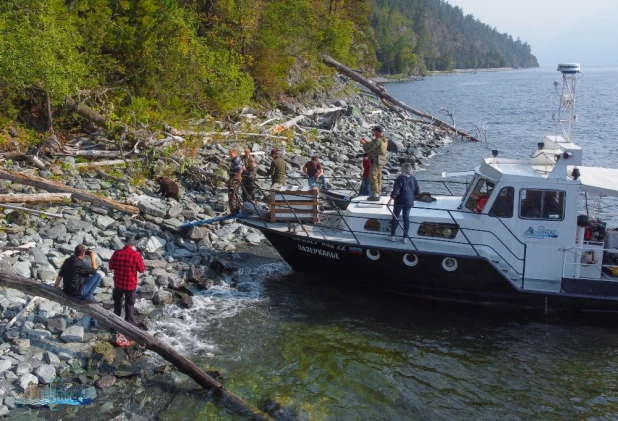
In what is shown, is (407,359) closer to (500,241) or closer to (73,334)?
(500,241)

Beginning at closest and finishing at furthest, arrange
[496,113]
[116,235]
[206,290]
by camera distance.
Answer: [206,290], [116,235], [496,113]

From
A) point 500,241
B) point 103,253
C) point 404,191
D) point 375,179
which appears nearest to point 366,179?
point 375,179

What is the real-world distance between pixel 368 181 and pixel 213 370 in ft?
23.1

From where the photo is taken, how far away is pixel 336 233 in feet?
45.9

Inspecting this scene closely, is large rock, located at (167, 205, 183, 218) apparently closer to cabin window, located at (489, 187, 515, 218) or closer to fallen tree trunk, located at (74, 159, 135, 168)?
fallen tree trunk, located at (74, 159, 135, 168)

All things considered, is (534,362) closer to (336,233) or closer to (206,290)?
(336,233)

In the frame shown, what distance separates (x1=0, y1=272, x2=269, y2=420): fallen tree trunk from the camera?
31.6 ft

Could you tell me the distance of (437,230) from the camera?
1330 cm

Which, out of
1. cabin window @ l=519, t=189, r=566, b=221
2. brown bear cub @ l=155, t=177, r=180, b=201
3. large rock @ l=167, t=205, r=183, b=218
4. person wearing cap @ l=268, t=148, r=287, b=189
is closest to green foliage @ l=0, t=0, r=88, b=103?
brown bear cub @ l=155, t=177, r=180, b=201

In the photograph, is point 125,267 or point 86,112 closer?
point 125,267

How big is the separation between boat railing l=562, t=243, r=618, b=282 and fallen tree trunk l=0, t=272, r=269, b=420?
7.52 metres

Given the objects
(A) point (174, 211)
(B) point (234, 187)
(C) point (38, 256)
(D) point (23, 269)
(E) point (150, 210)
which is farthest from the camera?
(A) point (174, 211)

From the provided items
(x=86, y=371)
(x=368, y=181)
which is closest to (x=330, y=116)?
(x=368, y=181)

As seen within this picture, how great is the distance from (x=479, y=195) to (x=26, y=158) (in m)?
12.6
